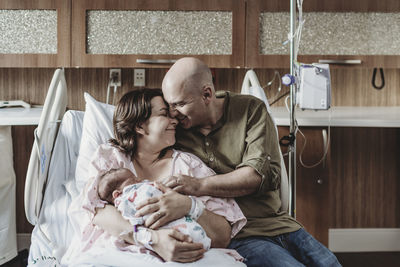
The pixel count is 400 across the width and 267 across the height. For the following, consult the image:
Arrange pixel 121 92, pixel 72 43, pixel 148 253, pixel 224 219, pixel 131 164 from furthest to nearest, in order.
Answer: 1. pixel 121 92
2. pixel 72 43
3. pixel 131 164
4. pixel 224 219
5. pixel 148 253

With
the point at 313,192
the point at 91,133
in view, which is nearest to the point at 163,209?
the point at 91,133

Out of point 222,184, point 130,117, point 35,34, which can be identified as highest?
point 35,34

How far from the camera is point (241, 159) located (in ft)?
5.76

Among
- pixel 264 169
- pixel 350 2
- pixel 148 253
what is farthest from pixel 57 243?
pixel 350 2

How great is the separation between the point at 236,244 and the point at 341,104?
183 cm

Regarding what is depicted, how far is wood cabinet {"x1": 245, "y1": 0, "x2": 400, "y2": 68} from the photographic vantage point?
8.88ft

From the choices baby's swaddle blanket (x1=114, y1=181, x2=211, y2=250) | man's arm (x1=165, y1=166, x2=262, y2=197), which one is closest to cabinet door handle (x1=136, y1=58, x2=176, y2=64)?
man's arm (x1=165, y1=166, x2=262, y2=197)

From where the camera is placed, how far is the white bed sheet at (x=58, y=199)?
175 cm

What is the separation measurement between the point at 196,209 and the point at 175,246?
0.16m

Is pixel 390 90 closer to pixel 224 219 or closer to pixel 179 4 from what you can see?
pixel 179 4

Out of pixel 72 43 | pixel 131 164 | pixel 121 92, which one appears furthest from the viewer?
pixel 121 92

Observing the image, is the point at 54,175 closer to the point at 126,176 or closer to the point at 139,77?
the point at 126,176

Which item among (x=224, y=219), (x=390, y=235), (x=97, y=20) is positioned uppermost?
(x=97, y=20)

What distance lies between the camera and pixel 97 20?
2658mm
